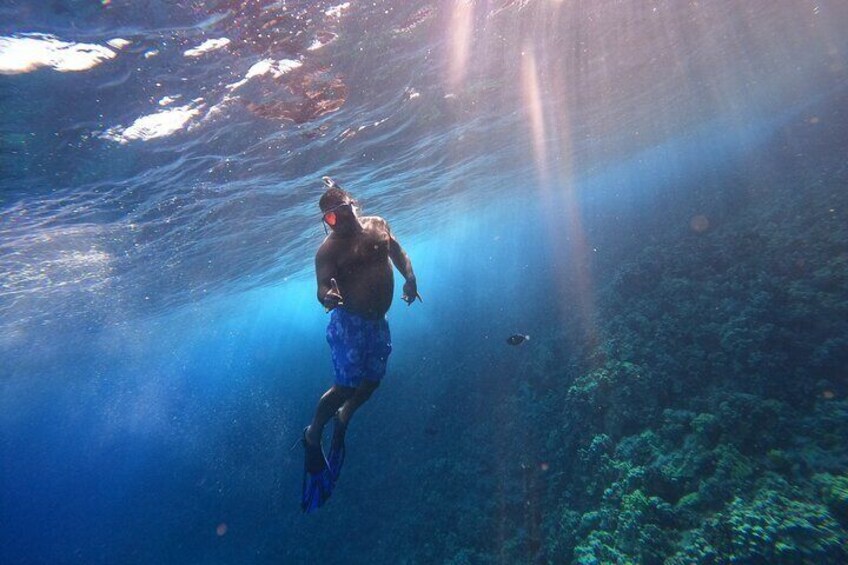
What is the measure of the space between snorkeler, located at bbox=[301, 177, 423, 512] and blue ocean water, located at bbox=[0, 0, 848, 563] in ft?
16.5

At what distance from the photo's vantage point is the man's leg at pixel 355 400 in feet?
13.9

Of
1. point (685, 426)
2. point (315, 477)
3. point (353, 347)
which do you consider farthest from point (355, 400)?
point (685, 426)

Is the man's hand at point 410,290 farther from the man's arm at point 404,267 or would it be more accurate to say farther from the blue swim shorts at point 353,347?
the blue swim shorts at point 353,347

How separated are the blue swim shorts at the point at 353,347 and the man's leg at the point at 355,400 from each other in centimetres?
8

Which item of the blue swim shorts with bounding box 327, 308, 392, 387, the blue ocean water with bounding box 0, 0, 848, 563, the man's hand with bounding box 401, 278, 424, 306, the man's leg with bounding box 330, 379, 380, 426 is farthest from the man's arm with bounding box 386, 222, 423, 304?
the blue ocean water with bounding box 0, 0, 848, 563

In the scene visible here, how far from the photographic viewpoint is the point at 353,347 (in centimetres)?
434

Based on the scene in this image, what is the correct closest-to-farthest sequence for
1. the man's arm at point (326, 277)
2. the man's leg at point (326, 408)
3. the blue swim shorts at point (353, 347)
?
the man's arm at point (326, 277) → the man's leg at point (326, 408) → the blue swim shorts at point (353, 347)

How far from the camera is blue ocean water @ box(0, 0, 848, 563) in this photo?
6.63 m

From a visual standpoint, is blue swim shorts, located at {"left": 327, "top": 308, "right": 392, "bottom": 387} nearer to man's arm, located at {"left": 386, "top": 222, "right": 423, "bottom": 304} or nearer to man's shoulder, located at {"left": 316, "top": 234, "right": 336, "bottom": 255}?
man's arm, located at {"left": 386, "top": 222, "right": 423, "bottom": 304}

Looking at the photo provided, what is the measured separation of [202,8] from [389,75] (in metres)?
5.43

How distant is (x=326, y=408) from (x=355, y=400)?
1.15 feet

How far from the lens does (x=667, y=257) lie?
16562mm

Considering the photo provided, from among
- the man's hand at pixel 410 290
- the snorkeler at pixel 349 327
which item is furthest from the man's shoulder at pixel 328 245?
the man's hand at pixel 410 290

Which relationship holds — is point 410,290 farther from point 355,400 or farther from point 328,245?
point 355,400
